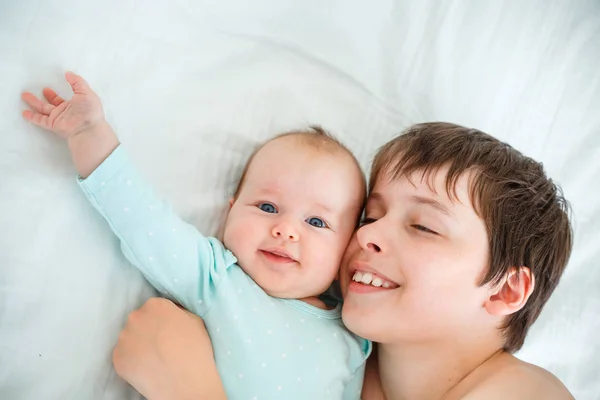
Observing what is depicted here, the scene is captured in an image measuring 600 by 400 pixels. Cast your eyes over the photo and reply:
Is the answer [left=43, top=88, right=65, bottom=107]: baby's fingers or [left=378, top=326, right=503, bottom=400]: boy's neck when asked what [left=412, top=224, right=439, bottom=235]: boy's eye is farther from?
[left=43, top=88, right=65, bottom=107]: baby's fingers

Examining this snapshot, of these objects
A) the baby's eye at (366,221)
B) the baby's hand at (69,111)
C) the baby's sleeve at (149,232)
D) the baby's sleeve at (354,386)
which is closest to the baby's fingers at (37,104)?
the baby's hand at (69,111)

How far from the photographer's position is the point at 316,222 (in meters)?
1.17

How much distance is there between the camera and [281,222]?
1.12 metres

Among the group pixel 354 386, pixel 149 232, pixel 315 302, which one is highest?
pixel 149 232

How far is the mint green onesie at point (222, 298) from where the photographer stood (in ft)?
3.38

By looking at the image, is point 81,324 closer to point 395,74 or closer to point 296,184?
point 296,184

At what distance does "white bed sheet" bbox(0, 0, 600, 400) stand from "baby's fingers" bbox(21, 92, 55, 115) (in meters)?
0.02

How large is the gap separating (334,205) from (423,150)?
0.19 meters

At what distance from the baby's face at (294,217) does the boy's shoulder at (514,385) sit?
31 centimetres

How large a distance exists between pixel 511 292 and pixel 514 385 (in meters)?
0.15

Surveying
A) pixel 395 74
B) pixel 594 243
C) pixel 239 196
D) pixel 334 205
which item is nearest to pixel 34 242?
pixel 239 196

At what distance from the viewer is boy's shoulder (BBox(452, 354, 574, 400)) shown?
41.9 inches

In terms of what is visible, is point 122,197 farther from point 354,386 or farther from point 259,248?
point 354,386

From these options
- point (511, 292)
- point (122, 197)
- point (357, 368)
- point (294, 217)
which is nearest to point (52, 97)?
point (122, 197)
